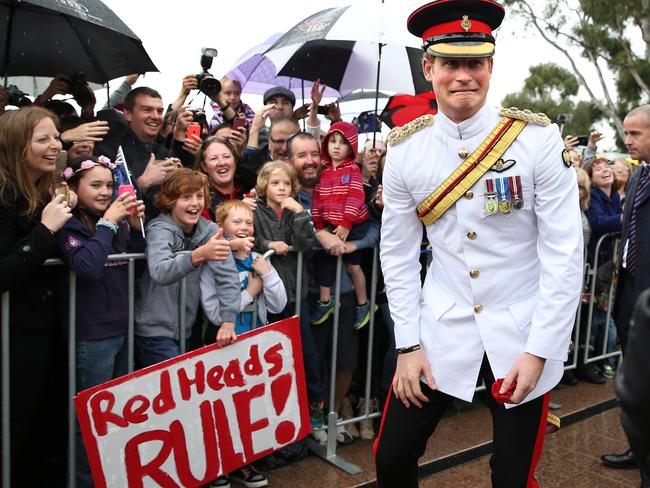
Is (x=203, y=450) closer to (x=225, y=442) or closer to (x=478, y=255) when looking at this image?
(x=225, y=442)

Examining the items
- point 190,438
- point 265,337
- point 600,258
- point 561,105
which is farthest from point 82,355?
point 561,105

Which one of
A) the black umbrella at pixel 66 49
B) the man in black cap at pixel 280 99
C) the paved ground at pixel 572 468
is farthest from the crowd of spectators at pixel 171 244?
the paved ground at pixel 572 468

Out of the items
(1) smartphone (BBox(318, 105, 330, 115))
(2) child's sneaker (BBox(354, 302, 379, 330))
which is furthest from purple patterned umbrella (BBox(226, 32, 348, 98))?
(2) child's sneaker (BBox(354, 302, 379, 330))

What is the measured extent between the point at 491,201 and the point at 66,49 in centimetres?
358

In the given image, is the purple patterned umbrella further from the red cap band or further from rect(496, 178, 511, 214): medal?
rect(496, 178, 511, 214): medal

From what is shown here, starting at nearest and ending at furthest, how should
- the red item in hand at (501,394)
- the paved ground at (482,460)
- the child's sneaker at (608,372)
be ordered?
the red item in hand at (501,394), the paved ground at (482,460), the child's sneaker at (608,372)

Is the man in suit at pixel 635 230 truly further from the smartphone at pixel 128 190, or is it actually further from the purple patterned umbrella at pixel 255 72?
the purple patterned umbrella at pixel 255 72

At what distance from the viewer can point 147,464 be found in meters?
3.27

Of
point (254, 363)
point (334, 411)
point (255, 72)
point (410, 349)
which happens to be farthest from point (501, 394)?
point (255, 72)

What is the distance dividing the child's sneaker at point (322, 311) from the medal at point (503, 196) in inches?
78.0

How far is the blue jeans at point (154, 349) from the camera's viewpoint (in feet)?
11.4

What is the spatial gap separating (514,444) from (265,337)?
1.57 metres

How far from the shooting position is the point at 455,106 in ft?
8.18

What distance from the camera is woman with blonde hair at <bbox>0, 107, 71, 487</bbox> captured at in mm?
2924
